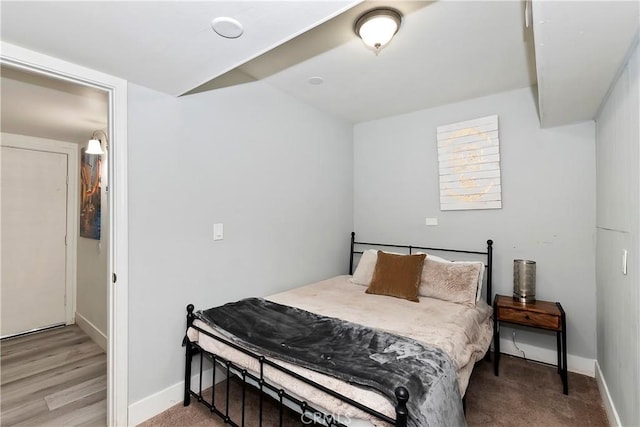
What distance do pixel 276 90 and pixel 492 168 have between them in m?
2.23

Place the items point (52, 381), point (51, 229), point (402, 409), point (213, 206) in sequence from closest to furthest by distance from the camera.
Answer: point (402, 409) → point (213, 206) → point (52, 381) → point (51, 229)

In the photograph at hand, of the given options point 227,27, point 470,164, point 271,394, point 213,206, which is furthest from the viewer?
point 470,164

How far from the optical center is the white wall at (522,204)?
2629 millimetres

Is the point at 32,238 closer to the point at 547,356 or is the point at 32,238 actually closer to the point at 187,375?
the point at 187,375

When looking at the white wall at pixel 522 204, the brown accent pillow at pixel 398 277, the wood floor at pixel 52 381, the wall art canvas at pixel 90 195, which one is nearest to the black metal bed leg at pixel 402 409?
the brown accent pillow at pixel 398 277

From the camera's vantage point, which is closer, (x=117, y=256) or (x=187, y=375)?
(x=117, y=256)

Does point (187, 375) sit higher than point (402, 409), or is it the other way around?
point (402, 409)

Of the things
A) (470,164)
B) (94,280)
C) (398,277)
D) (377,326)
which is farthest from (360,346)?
(94,280)

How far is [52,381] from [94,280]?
1184 mm

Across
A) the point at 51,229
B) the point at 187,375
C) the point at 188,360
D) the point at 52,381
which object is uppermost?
the point at 51,229

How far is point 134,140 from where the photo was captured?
2.02 meters

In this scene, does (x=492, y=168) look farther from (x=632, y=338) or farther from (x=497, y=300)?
(x=632, y=338)

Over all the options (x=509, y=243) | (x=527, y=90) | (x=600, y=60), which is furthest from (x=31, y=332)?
(x=527, y=90)

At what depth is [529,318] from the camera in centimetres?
247
